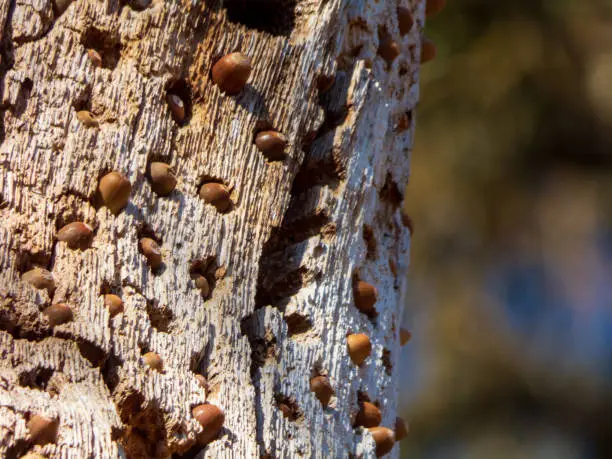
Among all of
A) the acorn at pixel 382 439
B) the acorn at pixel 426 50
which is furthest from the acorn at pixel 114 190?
the acorn at pixel 426 50

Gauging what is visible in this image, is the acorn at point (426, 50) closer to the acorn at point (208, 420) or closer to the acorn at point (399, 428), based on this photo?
the acorn at point (399, 428)

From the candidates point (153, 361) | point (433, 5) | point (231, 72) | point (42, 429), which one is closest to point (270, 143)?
point (231, 72)

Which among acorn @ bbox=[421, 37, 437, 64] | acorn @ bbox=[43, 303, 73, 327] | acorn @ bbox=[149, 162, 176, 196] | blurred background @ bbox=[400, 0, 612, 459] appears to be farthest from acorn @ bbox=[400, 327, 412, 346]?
blurred background @ bbox=[400, 0, 612, 459]

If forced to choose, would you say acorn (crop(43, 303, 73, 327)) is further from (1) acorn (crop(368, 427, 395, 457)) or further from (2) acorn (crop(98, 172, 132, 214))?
(1) acorn (crop(368, 427, 395, 457))

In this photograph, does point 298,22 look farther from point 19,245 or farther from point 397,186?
point 19,245

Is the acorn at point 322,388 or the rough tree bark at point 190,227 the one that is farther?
the acorn at point 322,388

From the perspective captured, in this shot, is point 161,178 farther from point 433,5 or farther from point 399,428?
point 433,5

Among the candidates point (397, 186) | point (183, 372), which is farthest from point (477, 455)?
point (183, 372)

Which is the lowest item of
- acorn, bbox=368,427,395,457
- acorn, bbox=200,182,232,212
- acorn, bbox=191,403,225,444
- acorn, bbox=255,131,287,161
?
acorn, bbox=191,403,225,444
